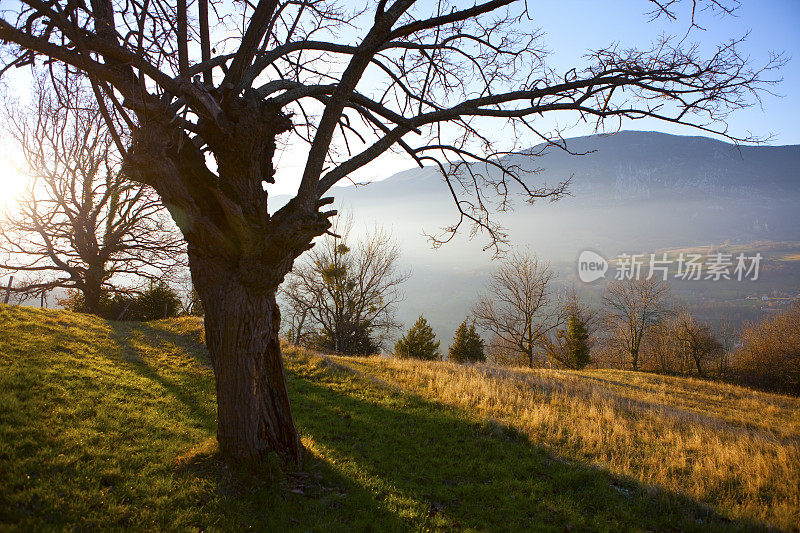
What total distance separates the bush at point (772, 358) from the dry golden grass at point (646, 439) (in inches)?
887

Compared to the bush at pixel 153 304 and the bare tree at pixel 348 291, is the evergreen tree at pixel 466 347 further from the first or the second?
the bush at pixel 153 304

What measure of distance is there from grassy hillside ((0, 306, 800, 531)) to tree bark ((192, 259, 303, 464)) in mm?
350

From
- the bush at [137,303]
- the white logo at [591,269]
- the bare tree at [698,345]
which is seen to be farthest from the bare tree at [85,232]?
the white logo at [591,269]

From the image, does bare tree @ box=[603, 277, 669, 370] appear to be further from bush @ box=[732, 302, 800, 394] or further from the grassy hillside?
the grassy hillside

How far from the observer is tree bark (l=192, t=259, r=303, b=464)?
181 inches

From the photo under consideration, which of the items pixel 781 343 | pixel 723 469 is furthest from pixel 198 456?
pixel 781 343

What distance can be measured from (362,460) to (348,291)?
22661 mm

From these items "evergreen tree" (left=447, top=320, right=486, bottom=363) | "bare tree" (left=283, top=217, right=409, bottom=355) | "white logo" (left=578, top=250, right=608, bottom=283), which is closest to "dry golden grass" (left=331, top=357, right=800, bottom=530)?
"bare tree" (left=283, top=217, right=409, bottom=355)

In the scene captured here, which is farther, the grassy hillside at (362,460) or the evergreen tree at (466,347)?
the evergreen tree at (466,347)

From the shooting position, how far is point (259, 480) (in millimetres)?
4477

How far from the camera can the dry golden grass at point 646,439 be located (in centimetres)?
541

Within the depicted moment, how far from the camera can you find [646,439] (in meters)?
7.56

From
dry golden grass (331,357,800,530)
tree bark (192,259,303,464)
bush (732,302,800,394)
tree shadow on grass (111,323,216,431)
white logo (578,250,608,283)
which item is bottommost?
bush (732,302,800,394)

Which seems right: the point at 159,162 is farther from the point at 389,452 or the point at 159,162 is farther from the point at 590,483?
the point at 590,483
